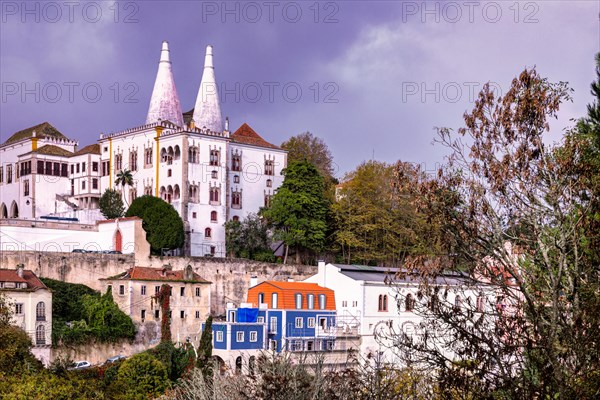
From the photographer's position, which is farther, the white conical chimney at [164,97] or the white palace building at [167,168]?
the white conical chimney at [164,97]

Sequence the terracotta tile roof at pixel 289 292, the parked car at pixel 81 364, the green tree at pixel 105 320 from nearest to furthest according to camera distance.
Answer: the parked car at pixel 81 364, the green tree at pixel 105 320, the terracotta tile roof at pixel 289 292

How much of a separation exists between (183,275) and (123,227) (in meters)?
4.59

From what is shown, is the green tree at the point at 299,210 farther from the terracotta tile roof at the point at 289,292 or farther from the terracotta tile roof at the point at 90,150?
the terracotta tile roof at the point at 90,150

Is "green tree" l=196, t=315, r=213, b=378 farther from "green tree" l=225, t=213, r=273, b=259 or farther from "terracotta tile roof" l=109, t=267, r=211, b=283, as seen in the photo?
"green tree" l=225, t=213, r=273, b=259

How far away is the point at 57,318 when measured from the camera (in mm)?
46344

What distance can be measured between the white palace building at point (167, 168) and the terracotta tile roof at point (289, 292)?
730 cm

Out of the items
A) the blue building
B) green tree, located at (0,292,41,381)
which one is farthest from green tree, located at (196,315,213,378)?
green tree, located at (0,292,41,381)

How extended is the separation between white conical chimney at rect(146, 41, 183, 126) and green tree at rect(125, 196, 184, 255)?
9.99 metres

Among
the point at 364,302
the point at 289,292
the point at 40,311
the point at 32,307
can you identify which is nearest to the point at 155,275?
the point at 289,292

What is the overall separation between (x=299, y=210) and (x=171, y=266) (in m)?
9.17

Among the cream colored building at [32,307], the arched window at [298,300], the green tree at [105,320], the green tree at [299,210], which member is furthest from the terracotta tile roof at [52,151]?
the arched window at [298,300]

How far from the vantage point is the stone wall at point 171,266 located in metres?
48.4

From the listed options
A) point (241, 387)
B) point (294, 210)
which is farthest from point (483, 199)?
point (294, 210)

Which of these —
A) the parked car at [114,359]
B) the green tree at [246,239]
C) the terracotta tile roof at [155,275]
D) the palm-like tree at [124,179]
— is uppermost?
the palm-like tree at [124,179]
